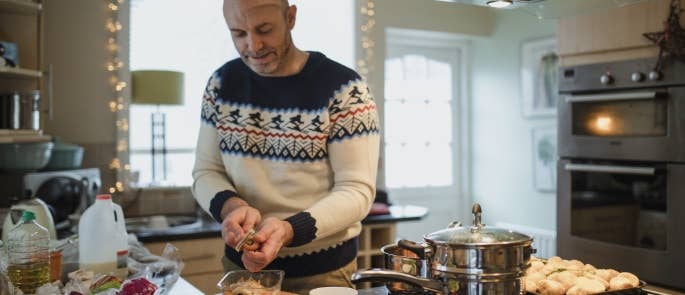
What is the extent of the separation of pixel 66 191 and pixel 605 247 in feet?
7.31

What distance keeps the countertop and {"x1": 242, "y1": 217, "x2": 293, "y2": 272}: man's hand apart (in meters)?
1.42

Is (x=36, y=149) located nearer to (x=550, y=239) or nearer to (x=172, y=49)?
(x=172, y=49)

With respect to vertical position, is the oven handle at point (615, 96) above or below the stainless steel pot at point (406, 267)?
above

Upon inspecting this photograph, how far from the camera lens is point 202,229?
8.48ft

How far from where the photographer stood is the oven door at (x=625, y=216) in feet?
7.88

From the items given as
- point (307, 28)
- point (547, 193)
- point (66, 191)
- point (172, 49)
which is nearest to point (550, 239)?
point (547, 193)

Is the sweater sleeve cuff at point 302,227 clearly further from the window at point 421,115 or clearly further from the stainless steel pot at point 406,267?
the window at point 421,115

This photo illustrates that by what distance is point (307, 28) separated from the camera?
352cm

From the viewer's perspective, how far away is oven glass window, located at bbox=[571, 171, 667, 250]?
8.14ft

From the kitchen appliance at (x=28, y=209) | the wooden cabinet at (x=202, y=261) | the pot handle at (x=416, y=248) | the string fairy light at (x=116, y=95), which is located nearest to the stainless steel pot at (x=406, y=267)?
the pot handle at (x=416, y=248)

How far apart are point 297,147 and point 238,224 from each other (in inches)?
9.9

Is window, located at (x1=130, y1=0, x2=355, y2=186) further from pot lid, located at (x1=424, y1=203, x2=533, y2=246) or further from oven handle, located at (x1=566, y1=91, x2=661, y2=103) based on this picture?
pot lid, located at (x1=424, y1=203, x2=533, y2=246)

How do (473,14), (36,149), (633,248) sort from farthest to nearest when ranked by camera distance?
(473,14) < (633,248) < (36,149)

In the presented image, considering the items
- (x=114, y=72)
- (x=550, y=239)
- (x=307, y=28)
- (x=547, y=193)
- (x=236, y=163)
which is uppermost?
(x=307, y=28)
